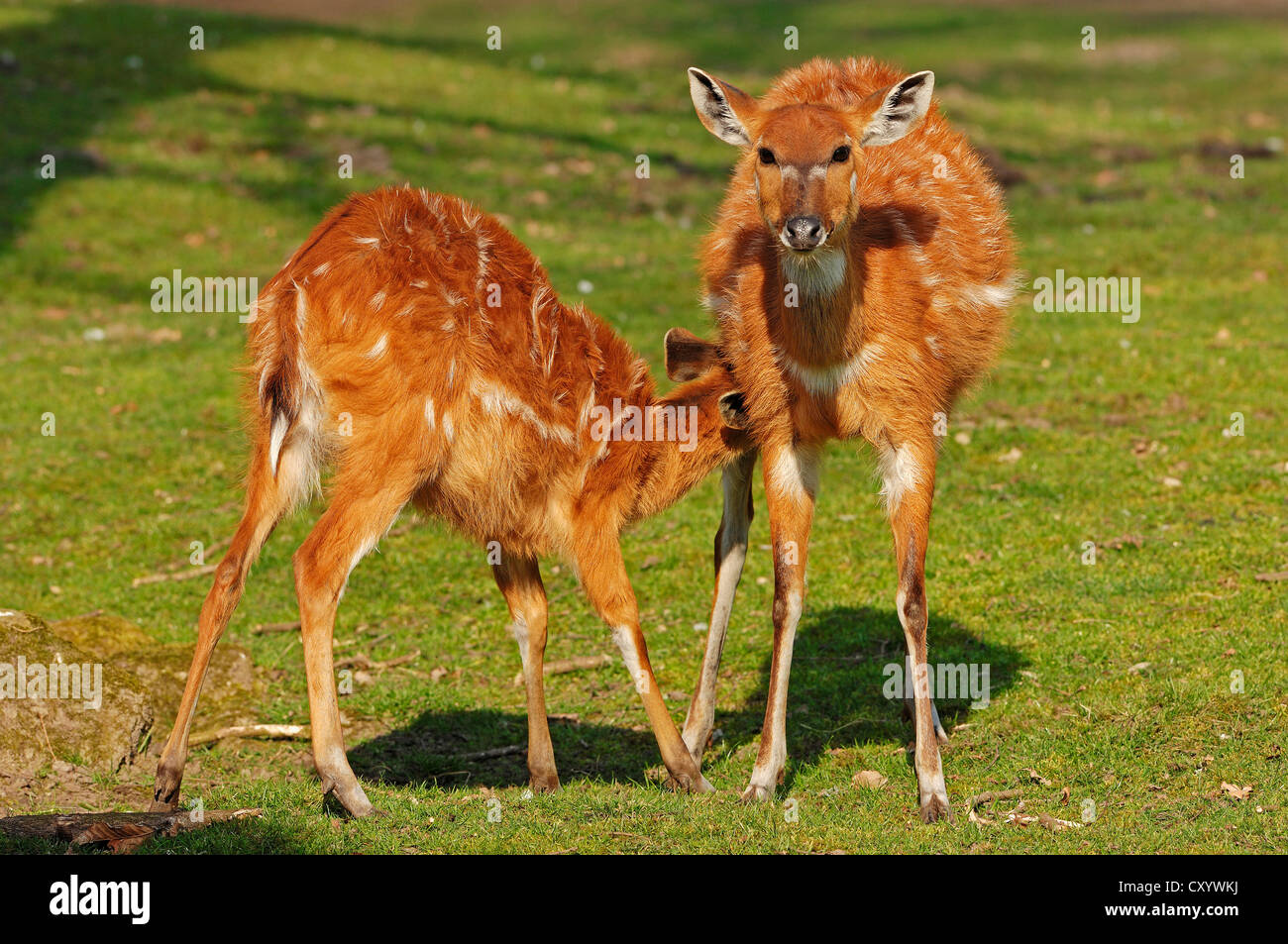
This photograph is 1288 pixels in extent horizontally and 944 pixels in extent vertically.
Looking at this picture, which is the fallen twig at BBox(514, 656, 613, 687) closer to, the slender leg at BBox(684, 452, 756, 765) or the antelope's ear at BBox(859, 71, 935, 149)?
the slender leg at BBox(684, 452, 756, 765)

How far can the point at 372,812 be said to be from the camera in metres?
5.84

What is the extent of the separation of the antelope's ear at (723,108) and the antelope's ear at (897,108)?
0.53m

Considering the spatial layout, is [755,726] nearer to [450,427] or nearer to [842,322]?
[842,322]

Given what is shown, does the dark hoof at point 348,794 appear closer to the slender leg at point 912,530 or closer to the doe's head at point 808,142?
the slender leg at point 912,530

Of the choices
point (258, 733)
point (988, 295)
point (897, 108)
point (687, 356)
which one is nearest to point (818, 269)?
point (897, 108)

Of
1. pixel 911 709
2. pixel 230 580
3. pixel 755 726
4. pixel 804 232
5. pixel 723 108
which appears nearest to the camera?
pixel 804 232

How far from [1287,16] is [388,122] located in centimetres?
2331

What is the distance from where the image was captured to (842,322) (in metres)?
6.20

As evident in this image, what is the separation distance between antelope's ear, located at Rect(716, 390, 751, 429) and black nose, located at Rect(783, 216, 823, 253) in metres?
1.19

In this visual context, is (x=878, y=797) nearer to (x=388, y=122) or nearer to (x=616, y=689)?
(x=616, y=689)

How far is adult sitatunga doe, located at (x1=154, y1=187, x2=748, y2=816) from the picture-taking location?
5973mm

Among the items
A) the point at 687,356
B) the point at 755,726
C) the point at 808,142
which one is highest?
the point at 808,142

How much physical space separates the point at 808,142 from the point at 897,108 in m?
0.60

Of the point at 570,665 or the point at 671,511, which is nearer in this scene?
the point at 570,665
